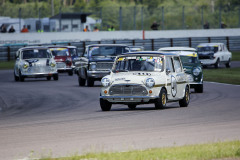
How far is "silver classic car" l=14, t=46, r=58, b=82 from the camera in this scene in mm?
32719

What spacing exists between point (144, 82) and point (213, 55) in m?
26.3

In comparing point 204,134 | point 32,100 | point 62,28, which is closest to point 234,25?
point 62,28

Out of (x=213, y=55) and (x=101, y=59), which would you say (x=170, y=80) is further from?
(x=213, y=55)

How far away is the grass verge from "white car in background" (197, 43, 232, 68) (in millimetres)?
32850

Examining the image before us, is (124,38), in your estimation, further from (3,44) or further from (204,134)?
(204,134)

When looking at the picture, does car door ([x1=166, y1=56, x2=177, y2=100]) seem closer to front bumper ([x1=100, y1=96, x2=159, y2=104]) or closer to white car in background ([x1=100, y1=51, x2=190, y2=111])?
white car in background ([x1=100, y1=51, x2=190, y2=111])

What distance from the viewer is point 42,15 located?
5722cm

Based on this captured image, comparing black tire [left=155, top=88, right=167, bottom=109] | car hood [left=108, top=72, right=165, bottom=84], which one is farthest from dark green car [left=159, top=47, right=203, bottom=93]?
car hood [left=108, top=72, right=165, bottom=84]

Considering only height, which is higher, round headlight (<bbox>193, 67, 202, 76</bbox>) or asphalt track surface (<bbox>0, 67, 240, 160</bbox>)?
round headlight (<bbox>193, 67, 202, 76</bbox>)

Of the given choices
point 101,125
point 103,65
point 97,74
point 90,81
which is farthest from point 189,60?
point 101,125

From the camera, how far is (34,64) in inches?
1286

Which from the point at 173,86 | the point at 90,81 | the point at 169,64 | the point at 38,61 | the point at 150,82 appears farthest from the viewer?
the point at 38,61

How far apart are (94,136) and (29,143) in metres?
1.27

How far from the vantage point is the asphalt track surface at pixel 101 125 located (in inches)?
417
